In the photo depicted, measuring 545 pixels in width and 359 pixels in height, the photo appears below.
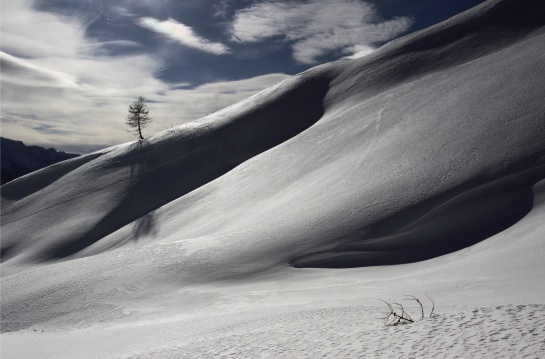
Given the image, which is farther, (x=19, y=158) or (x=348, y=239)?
(x=19, y=158)

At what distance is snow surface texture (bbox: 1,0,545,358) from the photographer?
729 centimetres

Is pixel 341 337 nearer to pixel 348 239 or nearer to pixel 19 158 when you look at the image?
pixel 348 239

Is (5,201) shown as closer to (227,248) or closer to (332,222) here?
(227,248)

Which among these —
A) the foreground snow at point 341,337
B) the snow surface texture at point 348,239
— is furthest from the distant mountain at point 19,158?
the foreground snow at point 341,337

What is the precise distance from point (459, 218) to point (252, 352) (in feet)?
32.4

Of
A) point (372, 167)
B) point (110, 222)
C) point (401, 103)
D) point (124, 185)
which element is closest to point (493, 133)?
point (372, 167)

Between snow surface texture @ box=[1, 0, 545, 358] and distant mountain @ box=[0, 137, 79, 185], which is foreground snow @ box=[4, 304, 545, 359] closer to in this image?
snow surface texture @ box=[1, 0, 545, 358]

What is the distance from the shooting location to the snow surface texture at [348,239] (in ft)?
23.9

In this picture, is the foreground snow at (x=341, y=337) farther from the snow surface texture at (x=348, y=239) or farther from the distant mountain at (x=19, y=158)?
the distant mountain at (x=19, y=158)

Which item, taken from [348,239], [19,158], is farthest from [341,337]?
[19,158]

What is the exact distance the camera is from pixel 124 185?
39.8 meters

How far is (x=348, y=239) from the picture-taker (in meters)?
14.9

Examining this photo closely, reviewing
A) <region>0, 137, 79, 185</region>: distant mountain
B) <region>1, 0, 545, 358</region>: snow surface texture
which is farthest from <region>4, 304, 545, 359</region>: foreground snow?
<region>0, 137, 79, 185</region>: distant mountain

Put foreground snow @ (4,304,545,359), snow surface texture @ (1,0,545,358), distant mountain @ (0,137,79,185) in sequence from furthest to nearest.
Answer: distant mountain @ (0,137,79,185)
snow surface texture @ (1,0,545,358)
foreground snow @ (4,304,545,359)
